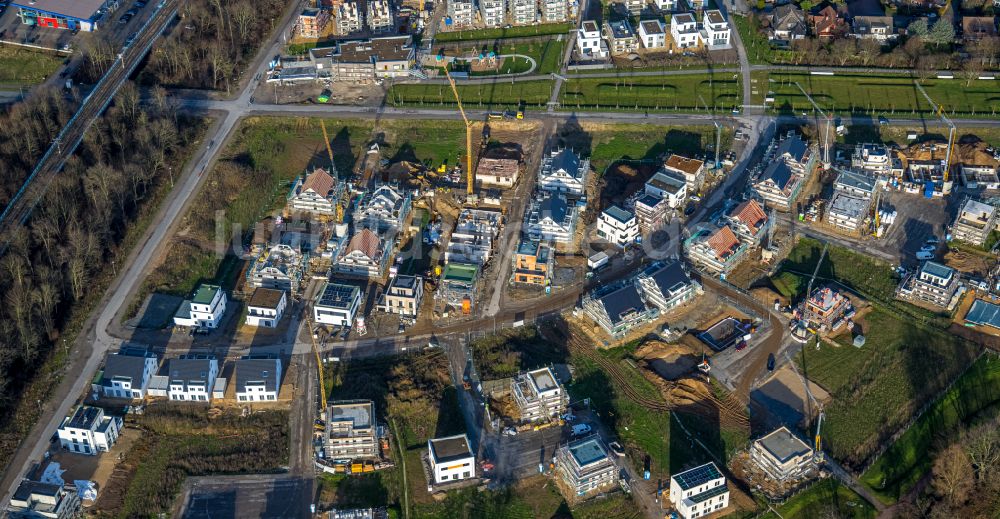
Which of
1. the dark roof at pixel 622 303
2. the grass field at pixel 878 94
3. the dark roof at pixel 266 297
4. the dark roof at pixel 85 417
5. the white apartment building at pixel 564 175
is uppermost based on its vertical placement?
the grass field at pixel 878 94

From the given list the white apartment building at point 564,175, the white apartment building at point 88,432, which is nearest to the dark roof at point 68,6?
the white apartment building at point 564,175

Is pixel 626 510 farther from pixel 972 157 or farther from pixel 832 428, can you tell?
pixel 972 157

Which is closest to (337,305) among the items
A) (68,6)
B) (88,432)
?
(88,432)

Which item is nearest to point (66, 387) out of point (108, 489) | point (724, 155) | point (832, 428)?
point (108, 489)

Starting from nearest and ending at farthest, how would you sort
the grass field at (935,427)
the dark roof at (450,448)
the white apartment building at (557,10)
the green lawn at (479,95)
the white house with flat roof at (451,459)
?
1. the white house with flat roof at (451,459)
2. the dark roof at (450,448)
3. the grass field at (935,427)
4. the green lawn at (479,95)
5. the white apartment building at (557,10)

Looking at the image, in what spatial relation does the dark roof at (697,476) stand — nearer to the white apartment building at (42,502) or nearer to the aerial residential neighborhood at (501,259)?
the aerial residential neighborhood at (501,259)
